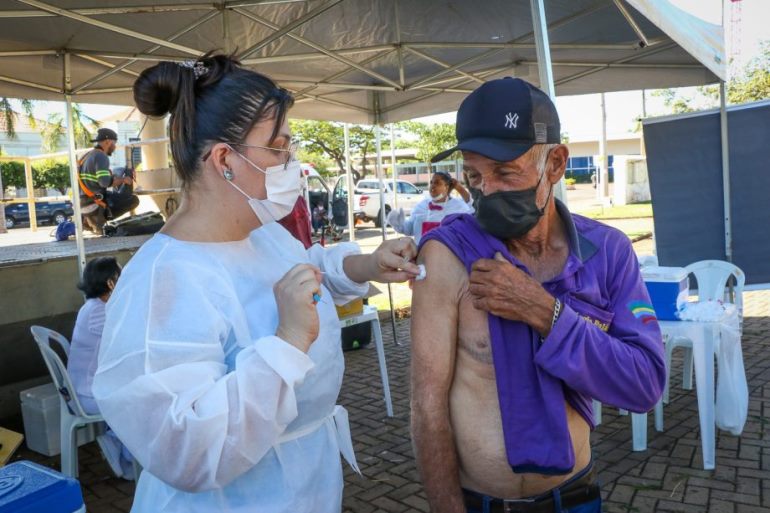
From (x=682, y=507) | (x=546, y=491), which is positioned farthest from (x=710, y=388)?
(x=546, y=491)

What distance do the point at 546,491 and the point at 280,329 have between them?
2.72ft

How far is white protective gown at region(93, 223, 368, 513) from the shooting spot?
110cm

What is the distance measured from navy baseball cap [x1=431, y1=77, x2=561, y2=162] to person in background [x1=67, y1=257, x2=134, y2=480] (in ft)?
10.5

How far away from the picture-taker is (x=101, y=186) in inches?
292

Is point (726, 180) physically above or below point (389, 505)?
above

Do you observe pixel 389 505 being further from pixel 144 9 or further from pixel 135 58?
pixel 135 58

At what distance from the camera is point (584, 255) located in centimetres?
157

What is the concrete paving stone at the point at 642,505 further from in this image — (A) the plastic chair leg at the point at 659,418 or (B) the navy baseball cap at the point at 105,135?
(B) the navy baseball cap at the point at 105,135

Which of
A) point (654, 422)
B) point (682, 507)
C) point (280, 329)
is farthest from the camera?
point (654, 422)

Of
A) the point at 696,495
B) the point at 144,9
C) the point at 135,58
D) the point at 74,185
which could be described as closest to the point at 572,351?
the point at 696,495

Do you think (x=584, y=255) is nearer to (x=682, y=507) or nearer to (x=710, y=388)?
(x=682, y=507)

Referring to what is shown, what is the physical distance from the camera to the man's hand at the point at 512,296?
1.39 metres

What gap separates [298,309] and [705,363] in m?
3.46

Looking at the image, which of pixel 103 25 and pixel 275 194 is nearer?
pixel 275 194
